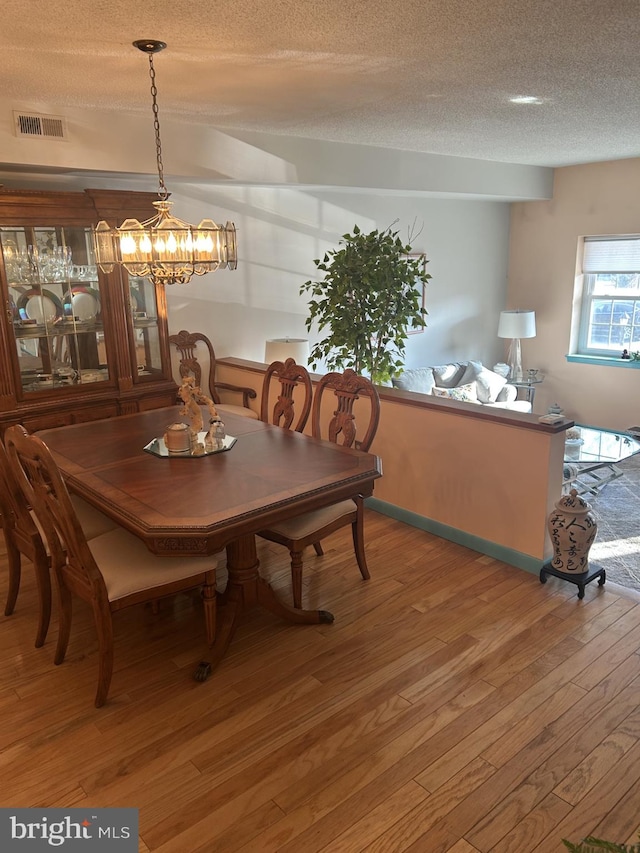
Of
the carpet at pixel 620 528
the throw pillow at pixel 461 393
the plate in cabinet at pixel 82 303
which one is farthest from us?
the throw pillow at pixel 461 393

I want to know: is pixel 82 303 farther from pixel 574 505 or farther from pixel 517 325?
pixel 517 325

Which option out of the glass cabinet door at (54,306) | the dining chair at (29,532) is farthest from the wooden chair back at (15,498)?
the glass cabinet door at (54,306)

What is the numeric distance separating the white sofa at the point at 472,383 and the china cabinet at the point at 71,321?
2.50 m

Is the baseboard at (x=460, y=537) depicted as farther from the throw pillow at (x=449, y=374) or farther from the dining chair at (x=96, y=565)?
the throw pillow at (x=449, y=374)

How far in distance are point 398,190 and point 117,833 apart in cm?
477

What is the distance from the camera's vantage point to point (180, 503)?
2361mm

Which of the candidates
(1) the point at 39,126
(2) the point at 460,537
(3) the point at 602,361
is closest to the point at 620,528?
(2) the point at 460,537

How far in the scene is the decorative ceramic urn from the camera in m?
3.03

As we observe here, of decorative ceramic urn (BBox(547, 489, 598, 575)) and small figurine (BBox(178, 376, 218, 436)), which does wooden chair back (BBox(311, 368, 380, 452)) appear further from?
decorative ceramic urn (BBox(547, 489, 598, 575))

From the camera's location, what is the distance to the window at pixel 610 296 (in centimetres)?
641

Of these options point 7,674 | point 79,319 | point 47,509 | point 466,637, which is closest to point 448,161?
point 79,319

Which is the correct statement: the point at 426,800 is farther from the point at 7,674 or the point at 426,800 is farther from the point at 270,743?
the point at 7,674

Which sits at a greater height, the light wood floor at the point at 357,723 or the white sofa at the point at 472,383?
the white sofa at the point at 472,383

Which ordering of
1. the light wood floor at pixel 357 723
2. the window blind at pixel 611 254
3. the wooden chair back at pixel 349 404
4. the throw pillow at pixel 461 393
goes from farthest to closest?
the window blind at pixel 611 254 < the throw pillow at pixel 461 393 < the wooden chair back at pixel 349 404 < the light wood floor at pixel 357 723
